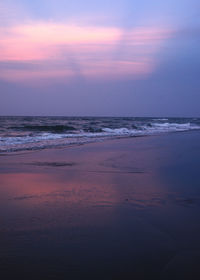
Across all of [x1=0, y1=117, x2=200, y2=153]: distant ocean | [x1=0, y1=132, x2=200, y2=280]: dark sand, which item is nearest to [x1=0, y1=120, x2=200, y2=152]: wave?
[x1=0, y1=117, x2=200, y2=153]: distant ocean

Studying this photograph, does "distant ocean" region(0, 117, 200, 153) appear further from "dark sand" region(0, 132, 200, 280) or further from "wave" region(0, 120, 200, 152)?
"dark sand" region(0, 132, 200, 280)

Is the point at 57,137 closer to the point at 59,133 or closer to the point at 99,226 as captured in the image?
the point at 59,133

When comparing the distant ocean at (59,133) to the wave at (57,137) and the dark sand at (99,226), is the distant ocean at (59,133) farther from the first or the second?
the dark sand at (99,226)

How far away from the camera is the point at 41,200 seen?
5188 mm

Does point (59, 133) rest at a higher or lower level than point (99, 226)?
lower

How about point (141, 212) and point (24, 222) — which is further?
point (141, 212)

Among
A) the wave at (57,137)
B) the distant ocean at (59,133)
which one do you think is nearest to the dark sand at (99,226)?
the distant ocean at (59,133)

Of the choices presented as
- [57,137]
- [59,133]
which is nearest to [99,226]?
[57,137]

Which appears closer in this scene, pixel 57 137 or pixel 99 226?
pixel 99 226

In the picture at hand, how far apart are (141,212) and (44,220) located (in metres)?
1.44

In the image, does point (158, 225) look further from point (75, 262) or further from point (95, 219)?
point (75, 262)

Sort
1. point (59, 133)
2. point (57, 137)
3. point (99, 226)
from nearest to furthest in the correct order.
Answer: point (99, 226) < point (57, 137) < point (59, 133)

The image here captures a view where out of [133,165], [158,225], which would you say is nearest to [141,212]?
[158,225]

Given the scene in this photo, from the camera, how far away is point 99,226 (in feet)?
13.1
